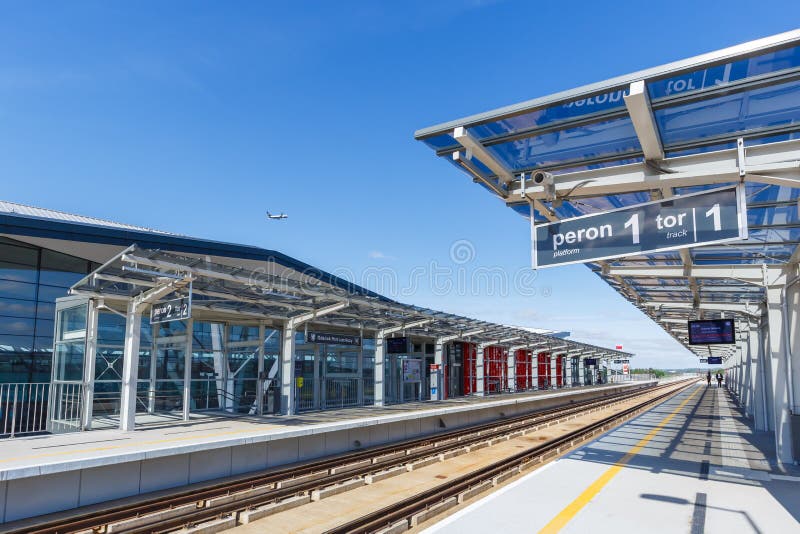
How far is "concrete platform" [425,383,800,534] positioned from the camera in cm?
773

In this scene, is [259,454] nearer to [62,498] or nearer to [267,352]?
[62,498]

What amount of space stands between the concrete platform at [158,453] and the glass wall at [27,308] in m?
5.15

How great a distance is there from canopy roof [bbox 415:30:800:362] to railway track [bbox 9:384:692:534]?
21.5 feet

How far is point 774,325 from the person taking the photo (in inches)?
513

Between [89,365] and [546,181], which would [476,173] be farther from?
[89,365]

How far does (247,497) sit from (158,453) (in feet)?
6.38

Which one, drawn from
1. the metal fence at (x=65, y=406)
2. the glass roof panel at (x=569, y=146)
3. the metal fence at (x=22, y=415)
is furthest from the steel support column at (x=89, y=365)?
the glass roof panel at (x=569, y=146)

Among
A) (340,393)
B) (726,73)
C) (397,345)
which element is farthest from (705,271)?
(340,393)

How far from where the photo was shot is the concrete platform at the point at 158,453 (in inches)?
355

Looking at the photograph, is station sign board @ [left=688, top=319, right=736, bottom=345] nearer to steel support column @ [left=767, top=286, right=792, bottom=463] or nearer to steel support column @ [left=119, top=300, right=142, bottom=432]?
steel support column @ [left=767, top=286, right=792, bottom=463]

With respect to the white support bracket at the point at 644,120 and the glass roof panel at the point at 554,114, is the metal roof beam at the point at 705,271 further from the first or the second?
the glass roof panel at the point at 554,114

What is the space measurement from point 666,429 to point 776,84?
55.0 feet

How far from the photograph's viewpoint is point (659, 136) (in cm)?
658

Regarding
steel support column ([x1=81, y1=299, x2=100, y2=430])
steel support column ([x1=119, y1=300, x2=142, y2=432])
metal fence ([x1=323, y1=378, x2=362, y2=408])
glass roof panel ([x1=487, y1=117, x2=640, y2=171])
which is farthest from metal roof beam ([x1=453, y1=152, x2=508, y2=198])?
metal fence ([x1=323, y1=378, x2=362, y2=408])
